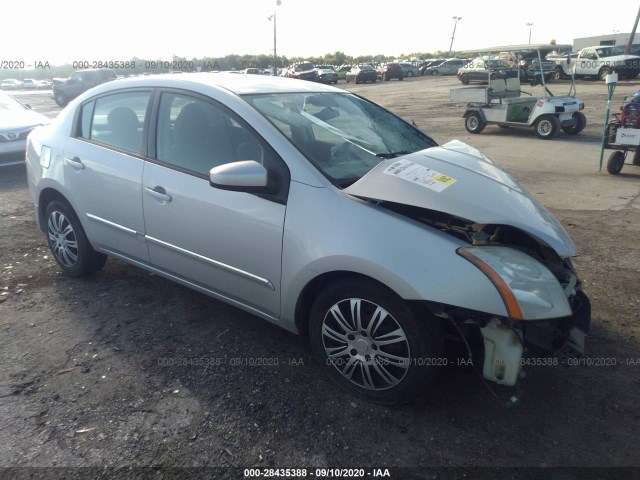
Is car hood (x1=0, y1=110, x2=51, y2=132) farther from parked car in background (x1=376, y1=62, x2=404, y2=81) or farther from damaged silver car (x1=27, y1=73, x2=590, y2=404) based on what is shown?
parked car in background (x1=376, y1=62, x2=404, y2=81)

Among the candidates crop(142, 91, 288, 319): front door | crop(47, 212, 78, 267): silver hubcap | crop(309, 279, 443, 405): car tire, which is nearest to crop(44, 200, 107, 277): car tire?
crop(47, 212, 78, 267): silver hubcap

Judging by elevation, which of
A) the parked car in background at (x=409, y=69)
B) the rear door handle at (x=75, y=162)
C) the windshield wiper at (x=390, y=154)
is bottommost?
the rear door handle at (x=75, y=162)

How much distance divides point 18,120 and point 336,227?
342 inches

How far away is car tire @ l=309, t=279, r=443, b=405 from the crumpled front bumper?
0.81 feet

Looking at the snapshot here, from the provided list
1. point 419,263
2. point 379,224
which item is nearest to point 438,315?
point 419,263

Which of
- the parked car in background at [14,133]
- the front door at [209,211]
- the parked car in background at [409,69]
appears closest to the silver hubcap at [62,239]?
the front door at [209,211]

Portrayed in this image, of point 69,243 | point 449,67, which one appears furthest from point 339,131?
point 449,67

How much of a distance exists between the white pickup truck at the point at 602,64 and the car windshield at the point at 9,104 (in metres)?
25.9

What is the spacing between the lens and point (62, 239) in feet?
14.4

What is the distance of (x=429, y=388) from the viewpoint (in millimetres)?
2887

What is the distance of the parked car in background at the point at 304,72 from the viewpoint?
36384mm

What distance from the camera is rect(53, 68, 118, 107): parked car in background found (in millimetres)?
26625

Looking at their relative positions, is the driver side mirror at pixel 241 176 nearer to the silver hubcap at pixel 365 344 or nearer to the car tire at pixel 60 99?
the silver hubcap at pixel 365 344

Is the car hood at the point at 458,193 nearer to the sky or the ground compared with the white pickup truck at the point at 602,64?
nearer to the ground
